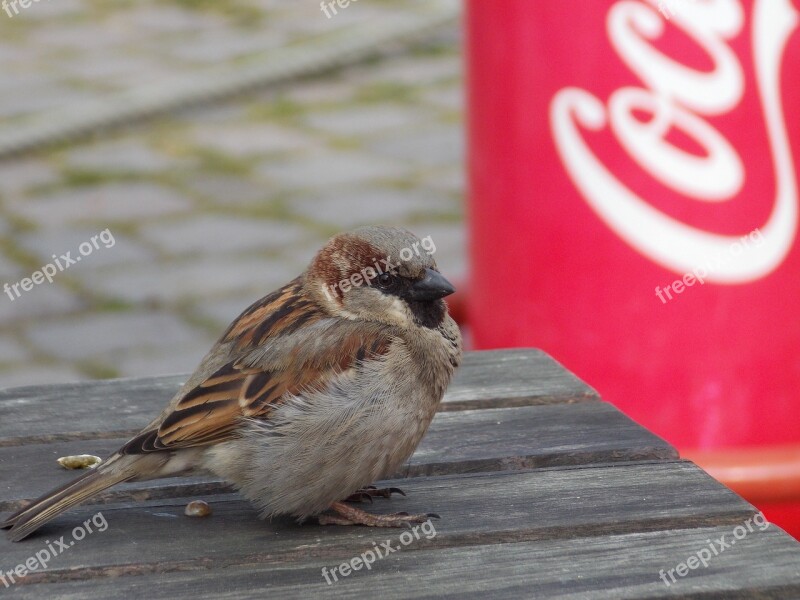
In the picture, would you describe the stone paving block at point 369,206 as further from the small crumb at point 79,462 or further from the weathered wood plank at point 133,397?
the small crumb at point 79,462

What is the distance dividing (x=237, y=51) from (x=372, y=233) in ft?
17.9

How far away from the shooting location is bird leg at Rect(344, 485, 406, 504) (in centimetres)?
207

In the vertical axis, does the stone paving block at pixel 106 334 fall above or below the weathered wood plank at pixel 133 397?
below

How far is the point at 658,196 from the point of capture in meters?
3.20

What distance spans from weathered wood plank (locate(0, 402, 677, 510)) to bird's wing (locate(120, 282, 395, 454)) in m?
0.13

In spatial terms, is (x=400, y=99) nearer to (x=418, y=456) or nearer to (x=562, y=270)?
(x=562, y=270)

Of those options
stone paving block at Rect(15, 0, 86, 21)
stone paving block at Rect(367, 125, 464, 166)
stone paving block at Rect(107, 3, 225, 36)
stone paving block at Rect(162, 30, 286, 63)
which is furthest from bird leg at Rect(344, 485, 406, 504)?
stone paving block at Rect(15, 0, 86, 21)

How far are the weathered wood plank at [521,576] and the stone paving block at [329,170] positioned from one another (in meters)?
4.11

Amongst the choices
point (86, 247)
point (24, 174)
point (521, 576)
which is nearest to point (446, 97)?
point (24, 174)

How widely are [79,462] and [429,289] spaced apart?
0.62 meters

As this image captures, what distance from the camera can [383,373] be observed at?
2.05 meters

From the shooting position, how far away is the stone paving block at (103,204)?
216 inches

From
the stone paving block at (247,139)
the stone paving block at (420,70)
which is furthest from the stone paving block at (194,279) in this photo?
the stone paving block at (420,70)

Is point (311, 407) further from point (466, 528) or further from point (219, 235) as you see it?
point (219, 235)
